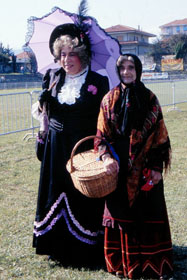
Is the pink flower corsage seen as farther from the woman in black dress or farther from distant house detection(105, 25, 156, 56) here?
distant house detection(105, 25, 156, 56)

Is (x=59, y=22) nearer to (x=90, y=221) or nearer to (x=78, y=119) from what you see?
(x=78, y=119)

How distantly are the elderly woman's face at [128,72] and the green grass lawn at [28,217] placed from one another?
1.54 metres

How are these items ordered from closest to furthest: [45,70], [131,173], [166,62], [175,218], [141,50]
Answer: [131,173] < [45,70] < [175,218] < [166,62] < [141,50]

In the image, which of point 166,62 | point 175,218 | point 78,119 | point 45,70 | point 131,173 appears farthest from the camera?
point 166,62

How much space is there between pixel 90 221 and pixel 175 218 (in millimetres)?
1374

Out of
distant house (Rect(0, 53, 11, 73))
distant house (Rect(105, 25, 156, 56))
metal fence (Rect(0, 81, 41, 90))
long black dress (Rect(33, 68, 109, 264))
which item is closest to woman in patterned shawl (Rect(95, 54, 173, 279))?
long black dress (Rect(33, 68, 109, 264))

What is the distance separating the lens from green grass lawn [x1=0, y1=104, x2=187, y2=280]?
3303 mm

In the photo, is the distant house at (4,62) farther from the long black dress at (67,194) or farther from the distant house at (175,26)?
the distant house at (175,26)

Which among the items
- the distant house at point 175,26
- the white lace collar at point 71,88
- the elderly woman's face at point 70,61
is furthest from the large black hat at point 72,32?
the distant house at point 175,26

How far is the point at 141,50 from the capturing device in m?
66.0

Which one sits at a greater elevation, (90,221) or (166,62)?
(166,62)

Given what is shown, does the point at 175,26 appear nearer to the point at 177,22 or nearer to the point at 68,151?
the point at 177,22

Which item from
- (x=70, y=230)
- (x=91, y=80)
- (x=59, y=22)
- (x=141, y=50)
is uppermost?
(x=141, y=50)

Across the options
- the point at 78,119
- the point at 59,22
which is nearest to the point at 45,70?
the point at 59,22
